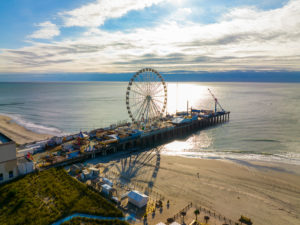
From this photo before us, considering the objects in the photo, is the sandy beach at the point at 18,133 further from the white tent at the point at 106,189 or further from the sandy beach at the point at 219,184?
the white tent at the point at 106,189

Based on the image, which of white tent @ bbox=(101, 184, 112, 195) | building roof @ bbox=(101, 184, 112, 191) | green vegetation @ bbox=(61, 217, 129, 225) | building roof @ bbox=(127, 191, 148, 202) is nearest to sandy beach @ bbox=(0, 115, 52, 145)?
building roof @ bbox=(101, 184, 112, 191)

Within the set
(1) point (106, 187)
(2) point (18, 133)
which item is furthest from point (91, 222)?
(2) point (18, 133)

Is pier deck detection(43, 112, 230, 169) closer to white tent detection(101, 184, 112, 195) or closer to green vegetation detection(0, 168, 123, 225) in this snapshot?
green vegetation detection(0, 168, 123, 225)

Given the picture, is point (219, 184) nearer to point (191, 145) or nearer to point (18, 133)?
point (191, 145)

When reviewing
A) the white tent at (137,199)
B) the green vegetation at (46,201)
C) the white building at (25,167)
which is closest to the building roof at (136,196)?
the white tent at (137,199)

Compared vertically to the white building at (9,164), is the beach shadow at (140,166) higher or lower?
lower

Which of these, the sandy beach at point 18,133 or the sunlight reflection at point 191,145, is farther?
the sandy beach at point 18,133
